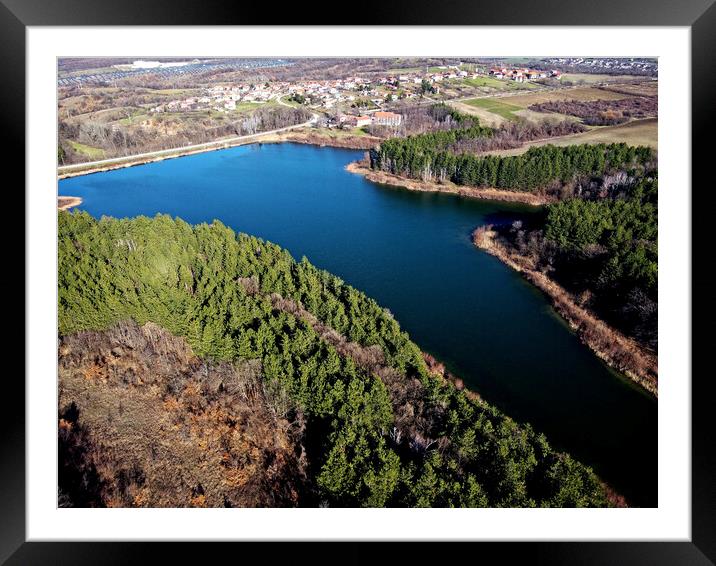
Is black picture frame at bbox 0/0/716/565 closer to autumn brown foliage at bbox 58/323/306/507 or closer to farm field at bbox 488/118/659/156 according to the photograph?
autumn brown foliage at bbox 58/323/306/507

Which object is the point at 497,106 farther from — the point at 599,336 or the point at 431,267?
the point at 599,336

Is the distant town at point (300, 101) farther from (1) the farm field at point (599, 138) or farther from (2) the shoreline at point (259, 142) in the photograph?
(1) the farm field at point (599, 138)

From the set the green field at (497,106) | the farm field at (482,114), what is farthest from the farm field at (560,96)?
the farm field at (482,114)

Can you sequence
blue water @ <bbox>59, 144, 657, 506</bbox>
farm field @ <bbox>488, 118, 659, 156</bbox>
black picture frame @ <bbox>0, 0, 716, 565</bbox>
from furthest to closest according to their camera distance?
farm field @ <bbox>488, 118, 659, 156</bbox> < blue water @ <bbox>59, 144, 657, 506</bbox> < black picture frame @ <bbox>0, 0, 716, 565</bbox>

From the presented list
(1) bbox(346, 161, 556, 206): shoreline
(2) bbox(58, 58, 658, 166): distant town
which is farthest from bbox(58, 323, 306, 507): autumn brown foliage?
(1) bbox(346, 161, 556, 206): shoreline

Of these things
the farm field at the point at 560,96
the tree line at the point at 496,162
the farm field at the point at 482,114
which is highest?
the farm field at the point at 482,114
